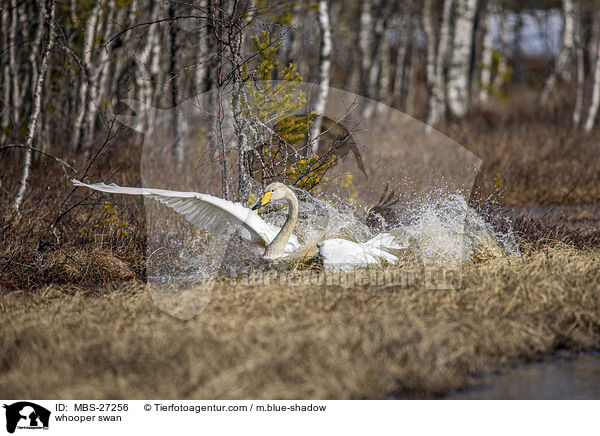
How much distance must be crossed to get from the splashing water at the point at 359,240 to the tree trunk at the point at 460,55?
11.9m

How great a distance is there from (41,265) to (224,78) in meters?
2.64

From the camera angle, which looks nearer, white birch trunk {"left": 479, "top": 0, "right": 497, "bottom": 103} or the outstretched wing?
the outstretched wing

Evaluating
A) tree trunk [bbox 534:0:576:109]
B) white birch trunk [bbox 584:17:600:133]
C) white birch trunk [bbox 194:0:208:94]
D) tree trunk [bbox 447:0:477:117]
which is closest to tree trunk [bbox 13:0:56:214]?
white birch trunk [bbox 194:0:208:94]

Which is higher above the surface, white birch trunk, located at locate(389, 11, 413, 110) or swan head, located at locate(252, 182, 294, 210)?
white birch trunk, located at locate(389, 11, 413, 110)

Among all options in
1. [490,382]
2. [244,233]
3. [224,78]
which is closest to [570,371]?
[490,382]

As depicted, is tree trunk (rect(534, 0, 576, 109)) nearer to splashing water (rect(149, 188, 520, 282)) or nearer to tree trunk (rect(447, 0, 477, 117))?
tree trunk (rect(447, 0, 477, 117))

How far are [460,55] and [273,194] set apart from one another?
13.6m

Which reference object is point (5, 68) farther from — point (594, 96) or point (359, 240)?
point (594, 96)

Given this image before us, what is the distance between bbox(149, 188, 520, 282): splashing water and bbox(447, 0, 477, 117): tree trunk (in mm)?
11854

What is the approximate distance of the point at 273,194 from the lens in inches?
261

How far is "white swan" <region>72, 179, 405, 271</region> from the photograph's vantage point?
6.50 meters
